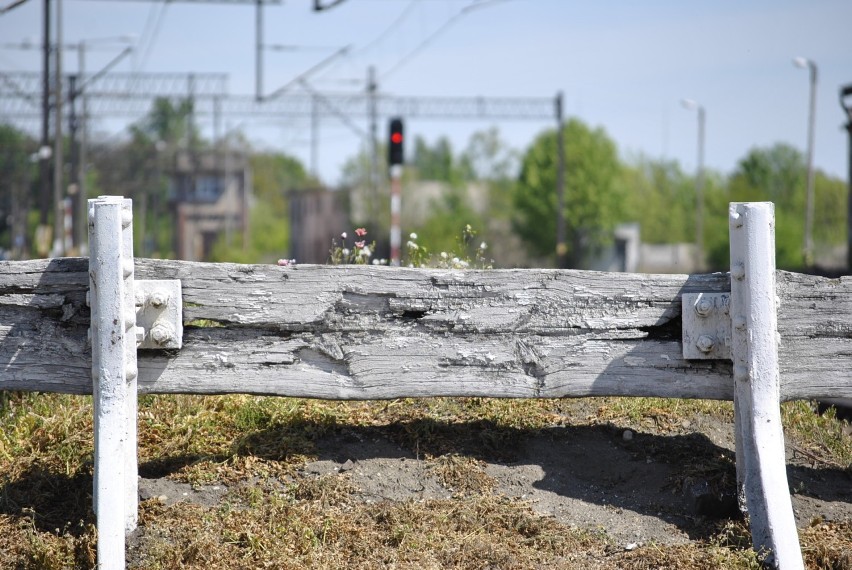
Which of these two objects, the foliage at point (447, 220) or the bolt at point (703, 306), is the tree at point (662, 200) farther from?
the bolt at point (703, 306)


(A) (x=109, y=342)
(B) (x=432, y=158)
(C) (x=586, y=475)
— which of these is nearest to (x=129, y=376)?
(A) (x=109, y=342)

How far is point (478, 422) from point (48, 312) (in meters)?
1.95

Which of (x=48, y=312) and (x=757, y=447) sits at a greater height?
(x=48, y=312)

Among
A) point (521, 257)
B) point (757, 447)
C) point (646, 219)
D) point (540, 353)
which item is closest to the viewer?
point (757, 447)

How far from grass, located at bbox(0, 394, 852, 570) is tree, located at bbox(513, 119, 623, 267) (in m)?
48.7

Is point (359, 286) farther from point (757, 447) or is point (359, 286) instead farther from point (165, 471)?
point (757, 447)

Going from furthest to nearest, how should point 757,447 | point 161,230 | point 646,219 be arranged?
1. point 161,230
2. point 646,219
3. point 757,447

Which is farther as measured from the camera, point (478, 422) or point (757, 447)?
point (478, 422)

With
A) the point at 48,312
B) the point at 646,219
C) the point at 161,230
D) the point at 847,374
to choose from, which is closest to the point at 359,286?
the point at 48,312

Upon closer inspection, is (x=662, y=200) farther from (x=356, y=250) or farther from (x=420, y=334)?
(x=420, y=334)

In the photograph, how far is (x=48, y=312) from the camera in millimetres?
3891

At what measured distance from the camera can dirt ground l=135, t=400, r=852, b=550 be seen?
153 inches

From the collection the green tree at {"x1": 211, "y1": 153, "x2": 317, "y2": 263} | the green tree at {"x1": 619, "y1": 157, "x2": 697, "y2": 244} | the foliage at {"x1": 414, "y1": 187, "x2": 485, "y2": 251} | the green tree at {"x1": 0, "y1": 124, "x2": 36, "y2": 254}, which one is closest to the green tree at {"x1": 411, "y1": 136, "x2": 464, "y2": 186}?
the green tree at {"x1": 211, "y1": 153, "x2": 317, "y2": 263}

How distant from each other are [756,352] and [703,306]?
0.28 meters
